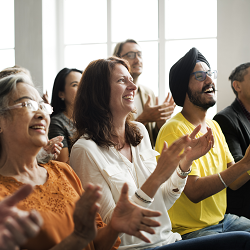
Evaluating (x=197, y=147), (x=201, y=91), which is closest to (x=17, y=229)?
(x=197, y=147)

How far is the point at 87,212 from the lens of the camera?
923mm

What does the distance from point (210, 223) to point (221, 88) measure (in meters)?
2.30

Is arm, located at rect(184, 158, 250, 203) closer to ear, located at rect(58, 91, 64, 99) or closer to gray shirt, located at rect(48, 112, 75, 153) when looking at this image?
gray shirt, located at rect(48, 112, 75, 153)

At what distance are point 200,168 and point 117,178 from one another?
0.69 meters

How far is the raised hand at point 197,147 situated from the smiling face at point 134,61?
1.51 meters

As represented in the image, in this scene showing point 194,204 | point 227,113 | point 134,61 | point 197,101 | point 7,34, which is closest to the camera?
point 194,204

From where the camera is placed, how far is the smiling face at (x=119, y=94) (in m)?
1.70

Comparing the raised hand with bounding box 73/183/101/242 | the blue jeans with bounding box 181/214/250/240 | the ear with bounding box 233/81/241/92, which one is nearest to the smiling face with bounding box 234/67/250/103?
the ear with bounding box 233/81/241/92

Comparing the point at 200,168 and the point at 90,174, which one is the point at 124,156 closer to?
the point at 90,174

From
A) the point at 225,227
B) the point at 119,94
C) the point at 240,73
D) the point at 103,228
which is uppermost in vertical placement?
the point at 240,73

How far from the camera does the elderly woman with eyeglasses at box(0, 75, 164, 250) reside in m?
1.09

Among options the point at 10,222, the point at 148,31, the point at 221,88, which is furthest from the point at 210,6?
the point at 10,222

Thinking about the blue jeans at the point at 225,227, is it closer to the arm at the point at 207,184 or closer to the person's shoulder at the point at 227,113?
the arm at the point at 207,184

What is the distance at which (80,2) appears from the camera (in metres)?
4.51
